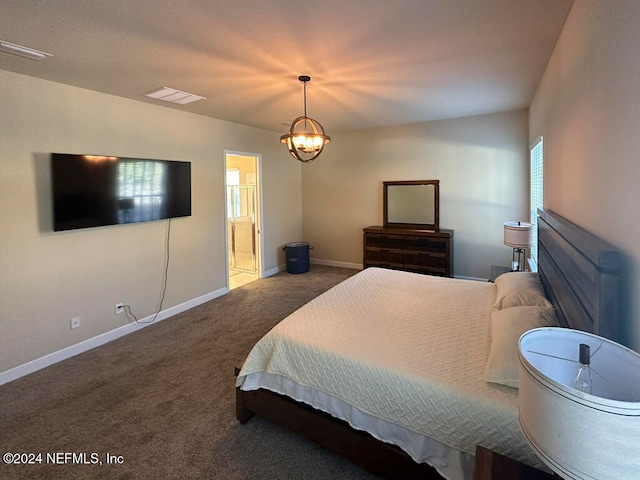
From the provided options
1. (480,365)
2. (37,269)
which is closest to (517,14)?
(480,365)

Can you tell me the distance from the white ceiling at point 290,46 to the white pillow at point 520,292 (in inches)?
72.0

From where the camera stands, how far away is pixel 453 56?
8.79ft

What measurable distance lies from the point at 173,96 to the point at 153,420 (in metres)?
3.20

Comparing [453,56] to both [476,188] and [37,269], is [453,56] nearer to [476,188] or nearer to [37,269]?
[476,188]

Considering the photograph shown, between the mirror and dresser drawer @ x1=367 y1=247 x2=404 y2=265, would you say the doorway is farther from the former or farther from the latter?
the mirror

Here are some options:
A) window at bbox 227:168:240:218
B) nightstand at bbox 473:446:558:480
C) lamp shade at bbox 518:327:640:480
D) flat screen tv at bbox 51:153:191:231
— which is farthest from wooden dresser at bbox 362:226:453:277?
lamp shade at bbox 518:327:640:480

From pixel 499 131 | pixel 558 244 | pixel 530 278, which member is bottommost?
pixel 530 278

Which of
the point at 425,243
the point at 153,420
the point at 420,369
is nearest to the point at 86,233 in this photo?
the point at 153,420

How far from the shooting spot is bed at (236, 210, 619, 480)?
4.74ft

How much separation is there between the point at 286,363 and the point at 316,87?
274 cm

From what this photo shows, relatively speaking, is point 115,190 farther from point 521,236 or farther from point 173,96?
point 521,236

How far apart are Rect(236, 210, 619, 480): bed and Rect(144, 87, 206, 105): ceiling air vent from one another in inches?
106

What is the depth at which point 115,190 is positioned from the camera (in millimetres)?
3502

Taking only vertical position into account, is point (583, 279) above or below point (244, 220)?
below
